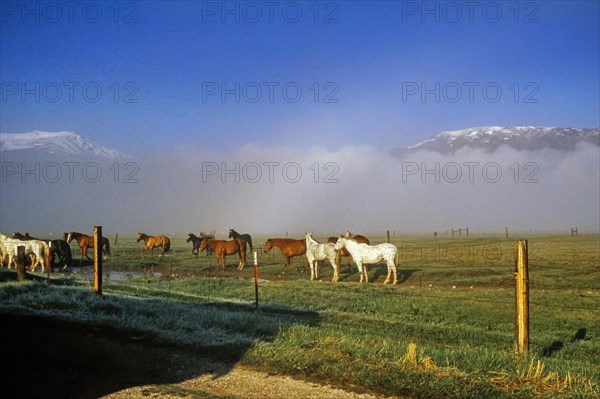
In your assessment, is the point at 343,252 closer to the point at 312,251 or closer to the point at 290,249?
the point at 312,251

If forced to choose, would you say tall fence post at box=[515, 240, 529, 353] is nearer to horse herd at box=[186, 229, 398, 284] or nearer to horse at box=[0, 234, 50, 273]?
horse herd at box=[186, 229, 398, 284]

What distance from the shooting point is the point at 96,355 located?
1059 cm

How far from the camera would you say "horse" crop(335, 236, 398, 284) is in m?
30.9

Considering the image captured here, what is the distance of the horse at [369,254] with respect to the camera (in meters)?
30.9

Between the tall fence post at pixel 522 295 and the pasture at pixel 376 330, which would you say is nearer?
the pasture at pixel 376 330

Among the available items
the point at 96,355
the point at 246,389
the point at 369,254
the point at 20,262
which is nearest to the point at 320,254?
the point at 369,254

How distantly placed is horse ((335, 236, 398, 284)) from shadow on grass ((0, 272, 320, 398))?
18097mm

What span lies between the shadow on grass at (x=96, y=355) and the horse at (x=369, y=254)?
18097 millimetres

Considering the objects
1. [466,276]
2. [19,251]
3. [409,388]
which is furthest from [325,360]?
[466,276]

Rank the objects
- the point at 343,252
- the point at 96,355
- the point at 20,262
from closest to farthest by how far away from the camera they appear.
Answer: the point at 96,355 → the point at 20,262 → the point at 343,252

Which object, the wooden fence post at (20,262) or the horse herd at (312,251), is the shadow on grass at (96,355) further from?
the horse herd at (312,251)

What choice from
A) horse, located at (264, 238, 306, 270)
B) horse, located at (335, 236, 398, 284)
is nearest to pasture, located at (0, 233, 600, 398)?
horse, located at (335, 236, 398, 284)

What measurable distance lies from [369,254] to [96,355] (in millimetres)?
22929

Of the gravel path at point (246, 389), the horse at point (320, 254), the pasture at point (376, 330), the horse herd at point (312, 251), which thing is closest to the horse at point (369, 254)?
the horse herd at point (312, 251)
